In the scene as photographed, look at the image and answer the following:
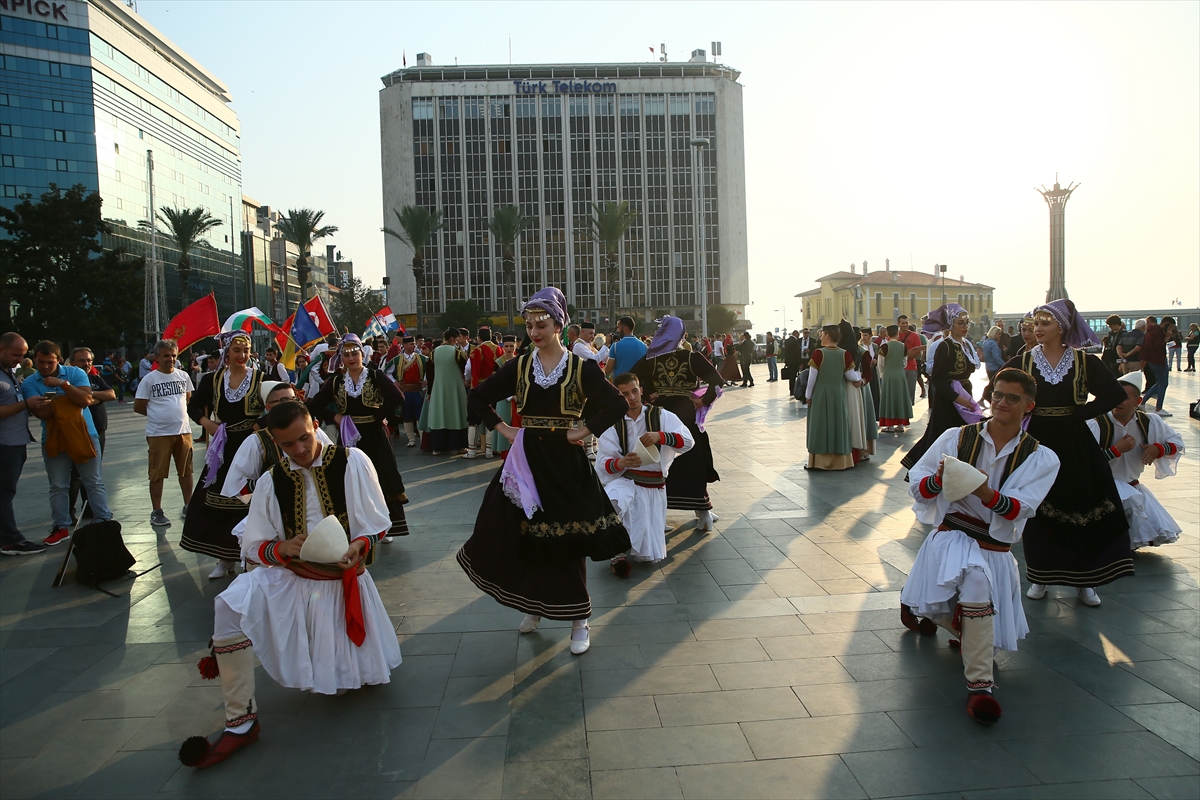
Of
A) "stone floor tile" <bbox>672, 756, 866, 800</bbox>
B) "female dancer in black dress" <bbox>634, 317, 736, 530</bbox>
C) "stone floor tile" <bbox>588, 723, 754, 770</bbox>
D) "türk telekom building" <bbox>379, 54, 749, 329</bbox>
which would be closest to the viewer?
"stone floor tile" <bbox>672, 756, 866, 800</bbox>

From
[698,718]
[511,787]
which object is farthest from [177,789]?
[698,718]

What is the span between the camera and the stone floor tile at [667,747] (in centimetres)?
347

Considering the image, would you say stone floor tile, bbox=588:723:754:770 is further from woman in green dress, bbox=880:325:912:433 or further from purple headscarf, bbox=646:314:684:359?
woman in green dress, bbox=880:325:912:433

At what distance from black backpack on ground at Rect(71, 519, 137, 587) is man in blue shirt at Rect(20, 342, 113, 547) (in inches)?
A: 57.7

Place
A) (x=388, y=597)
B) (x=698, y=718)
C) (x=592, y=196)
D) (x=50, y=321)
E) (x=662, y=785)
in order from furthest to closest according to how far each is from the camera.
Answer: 1. (x=592, y=196)
2. (x=50, y=321)
3. (x=388, y=597)
4. (x=698, y=718)
5. (x=662, y=785)

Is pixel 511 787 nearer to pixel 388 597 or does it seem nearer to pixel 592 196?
pixel 388 597

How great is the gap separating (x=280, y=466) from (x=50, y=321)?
1404 inches

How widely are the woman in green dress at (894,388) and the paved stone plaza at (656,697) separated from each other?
7688 mm

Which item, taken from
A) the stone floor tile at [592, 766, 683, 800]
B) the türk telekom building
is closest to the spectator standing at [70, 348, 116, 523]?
the stone floor tile at [592, 766, 683, 800]

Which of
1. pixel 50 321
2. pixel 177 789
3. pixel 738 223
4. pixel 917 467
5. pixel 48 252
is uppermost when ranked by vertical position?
pixel 738 223

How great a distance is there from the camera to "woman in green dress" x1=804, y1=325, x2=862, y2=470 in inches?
420

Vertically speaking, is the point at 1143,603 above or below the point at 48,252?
below

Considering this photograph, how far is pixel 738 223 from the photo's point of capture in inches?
3054

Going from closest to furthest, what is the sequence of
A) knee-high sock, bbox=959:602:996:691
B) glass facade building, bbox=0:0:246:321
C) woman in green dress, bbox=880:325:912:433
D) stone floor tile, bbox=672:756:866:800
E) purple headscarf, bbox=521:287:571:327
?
stone floor tile, bbox=672:756:866:800
knee-high sock, bbox=959:602:996:691
purple headscarf, bbox=521:287:571:327
woman in green dress, bbox=880:325:912:433
glass facade building, bbox=0:0:246:321
